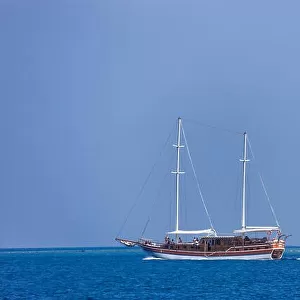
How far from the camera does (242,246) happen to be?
13325 centimetres

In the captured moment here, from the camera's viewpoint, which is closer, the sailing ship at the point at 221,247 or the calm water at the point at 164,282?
the calm water at the point at 164,282

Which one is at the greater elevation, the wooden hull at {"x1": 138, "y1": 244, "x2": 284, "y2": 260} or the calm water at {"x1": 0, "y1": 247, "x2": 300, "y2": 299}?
the wooden hull at {"x1": 138, "y1": 244, "x2": 284, "y2": 260}

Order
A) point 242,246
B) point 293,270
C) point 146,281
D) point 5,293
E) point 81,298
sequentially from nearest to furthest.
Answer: point 81,298, point 5,293, point 146,281, point 293,270, point 242,246

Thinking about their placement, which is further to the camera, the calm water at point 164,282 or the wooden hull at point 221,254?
the wooden hull at point 221,254

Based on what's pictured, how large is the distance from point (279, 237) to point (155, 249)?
15.6 metres

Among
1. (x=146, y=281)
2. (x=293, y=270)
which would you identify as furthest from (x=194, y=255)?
(x=146, y=281)

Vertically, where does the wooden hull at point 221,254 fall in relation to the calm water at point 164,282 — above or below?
above

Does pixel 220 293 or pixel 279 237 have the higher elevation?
pixel 279 237

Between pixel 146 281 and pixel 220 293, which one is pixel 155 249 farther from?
pixel 220 293

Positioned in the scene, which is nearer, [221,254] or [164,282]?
[164,282]

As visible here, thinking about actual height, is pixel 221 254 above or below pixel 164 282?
above

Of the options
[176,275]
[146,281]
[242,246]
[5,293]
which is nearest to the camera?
[5,293]

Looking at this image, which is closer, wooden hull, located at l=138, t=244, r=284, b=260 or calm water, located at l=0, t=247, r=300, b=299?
calm water, located at l=0, t=247, r=300, b=299

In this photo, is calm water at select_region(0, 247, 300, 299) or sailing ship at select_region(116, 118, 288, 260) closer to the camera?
calm water at select_region(0, 247, 300, 299)
